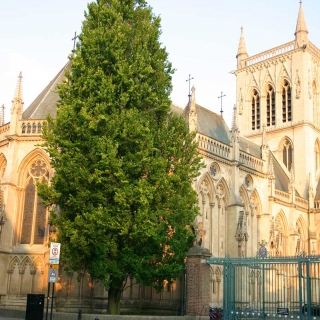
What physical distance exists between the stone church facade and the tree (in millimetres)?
1844

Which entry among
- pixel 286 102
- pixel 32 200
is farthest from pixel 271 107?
pixel 32 200

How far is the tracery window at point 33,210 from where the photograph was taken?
Result: 26.3 meters

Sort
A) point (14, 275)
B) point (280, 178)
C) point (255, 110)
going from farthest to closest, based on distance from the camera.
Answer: point (255, 110) < point (280, 178) < point (14, 275)

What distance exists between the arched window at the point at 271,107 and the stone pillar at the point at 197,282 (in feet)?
104

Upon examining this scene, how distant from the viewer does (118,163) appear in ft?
60.6

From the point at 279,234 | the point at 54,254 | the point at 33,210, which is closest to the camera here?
the point at 54,254

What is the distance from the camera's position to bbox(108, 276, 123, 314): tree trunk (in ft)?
63.0

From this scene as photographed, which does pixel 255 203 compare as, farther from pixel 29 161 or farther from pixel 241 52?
pixel 241 52

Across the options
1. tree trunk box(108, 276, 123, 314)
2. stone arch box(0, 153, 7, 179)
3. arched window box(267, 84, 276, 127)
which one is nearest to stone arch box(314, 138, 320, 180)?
arched window box(267, 84, 276, 127)

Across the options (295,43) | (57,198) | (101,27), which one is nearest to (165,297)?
(57,198)

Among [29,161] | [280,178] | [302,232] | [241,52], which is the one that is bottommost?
[302,232]

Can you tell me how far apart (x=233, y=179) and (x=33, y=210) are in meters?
13.2

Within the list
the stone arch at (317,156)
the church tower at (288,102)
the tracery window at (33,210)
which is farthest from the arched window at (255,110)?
the tracery window at (33,210)

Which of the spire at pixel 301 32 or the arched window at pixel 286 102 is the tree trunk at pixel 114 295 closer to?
the arched window at pixel 286 102
